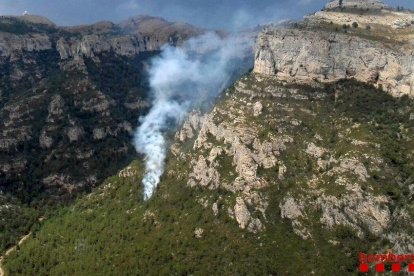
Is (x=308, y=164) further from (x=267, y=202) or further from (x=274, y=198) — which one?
(x=267, y=202)

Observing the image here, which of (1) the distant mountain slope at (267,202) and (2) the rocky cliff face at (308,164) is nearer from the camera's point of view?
(1) the distant mountain slope at (267,202)

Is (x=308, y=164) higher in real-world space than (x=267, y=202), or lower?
higher

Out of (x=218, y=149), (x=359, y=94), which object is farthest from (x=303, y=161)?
(x=359, y=94)

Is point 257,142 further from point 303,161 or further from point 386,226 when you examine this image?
point 386,226

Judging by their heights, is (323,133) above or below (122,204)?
above

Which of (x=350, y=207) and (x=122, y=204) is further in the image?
(x=122, y=204)

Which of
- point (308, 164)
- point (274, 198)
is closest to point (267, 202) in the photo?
point (274, 198)

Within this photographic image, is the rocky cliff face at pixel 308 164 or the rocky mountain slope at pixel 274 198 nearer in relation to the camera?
the rocky mountain slope at pixel 274 198

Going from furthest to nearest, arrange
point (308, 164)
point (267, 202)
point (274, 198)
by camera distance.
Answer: point (308, 164)
point (274, 198)
point (267, 202)
